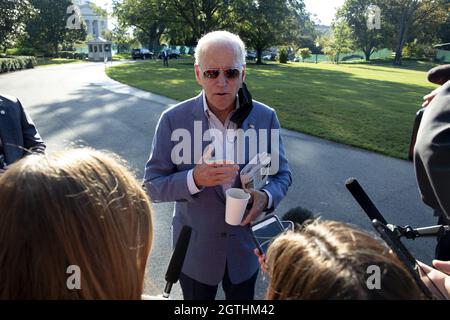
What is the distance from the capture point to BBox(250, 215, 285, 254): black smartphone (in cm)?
178

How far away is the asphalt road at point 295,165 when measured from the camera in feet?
14.7

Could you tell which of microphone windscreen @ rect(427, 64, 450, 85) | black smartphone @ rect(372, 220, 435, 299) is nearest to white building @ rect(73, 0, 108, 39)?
microphone windscreen @ rect(427, 64, 450, 85)

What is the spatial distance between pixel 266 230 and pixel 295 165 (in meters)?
5.17

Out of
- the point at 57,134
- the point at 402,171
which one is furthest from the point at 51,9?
the point at 402,171

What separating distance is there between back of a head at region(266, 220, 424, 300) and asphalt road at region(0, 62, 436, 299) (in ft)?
1.78

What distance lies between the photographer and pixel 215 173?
191cm

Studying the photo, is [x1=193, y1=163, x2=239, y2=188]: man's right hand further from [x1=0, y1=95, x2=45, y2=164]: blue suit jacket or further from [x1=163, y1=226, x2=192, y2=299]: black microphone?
[x1=0, y1=95, x2=45, y2=164]: blue suit jacket

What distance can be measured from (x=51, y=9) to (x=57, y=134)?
60.5m

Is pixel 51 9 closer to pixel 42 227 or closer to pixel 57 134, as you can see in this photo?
pixel 57 134

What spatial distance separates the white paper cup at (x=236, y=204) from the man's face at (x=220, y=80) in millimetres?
648

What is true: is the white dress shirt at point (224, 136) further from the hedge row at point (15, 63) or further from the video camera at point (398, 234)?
the hedge row at point (15, 63)

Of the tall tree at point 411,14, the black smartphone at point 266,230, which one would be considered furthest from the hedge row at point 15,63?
the tall tree at point 411,14

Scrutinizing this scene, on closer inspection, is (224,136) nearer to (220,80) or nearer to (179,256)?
(220,80)

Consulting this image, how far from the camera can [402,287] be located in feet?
3.16
